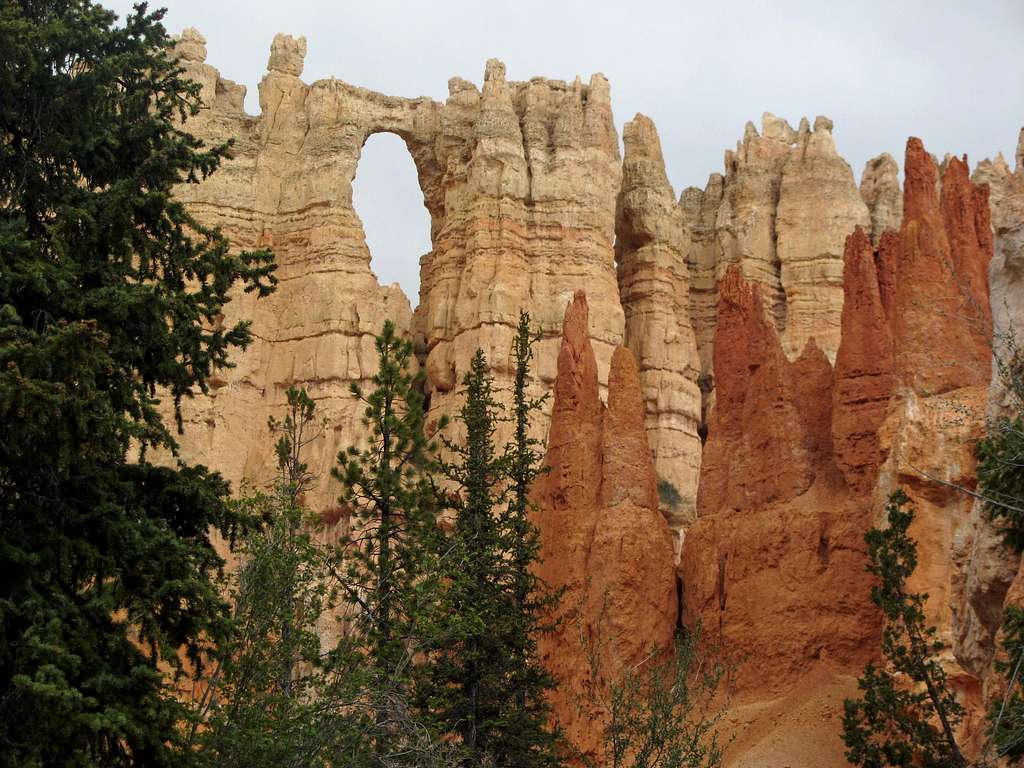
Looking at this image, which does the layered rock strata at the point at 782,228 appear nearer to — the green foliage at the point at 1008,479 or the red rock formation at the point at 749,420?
the red rock formation at the point at 749,420

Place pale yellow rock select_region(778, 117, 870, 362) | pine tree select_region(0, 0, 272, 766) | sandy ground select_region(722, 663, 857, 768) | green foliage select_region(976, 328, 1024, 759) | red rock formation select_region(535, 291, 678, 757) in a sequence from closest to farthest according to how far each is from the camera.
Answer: pine tree select_region(0, 0, 272, 766), green foliage select_region(976, 328, 1024, 759), sandy ground select_region(722, 663, 857, 768), red rock formation select_region(535, 291, 678, 757), pale yellow rock select_region(778, 117, 870, 362)

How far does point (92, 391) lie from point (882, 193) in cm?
6013

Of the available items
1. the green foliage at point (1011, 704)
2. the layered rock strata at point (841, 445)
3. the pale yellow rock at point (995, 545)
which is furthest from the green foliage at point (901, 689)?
the green foliage at point (1011, 704)

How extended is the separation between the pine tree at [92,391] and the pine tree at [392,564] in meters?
3.94

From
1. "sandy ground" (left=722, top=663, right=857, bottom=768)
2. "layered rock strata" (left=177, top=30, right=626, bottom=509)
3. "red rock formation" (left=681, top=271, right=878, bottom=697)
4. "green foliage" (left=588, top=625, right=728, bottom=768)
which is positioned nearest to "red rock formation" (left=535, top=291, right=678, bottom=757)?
"green foliage" (left=588, top=625, right=728, bottom=768)

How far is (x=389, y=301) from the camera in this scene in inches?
2589

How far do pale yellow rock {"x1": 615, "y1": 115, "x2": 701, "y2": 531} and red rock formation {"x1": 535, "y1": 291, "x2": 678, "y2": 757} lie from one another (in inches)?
640

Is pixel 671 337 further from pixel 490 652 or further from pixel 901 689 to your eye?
pixel 490 652

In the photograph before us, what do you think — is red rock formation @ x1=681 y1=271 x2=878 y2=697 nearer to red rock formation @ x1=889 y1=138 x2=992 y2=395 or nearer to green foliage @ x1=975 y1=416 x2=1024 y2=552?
red rock formation @ x1=889 y1=138 x2=992 y2=395

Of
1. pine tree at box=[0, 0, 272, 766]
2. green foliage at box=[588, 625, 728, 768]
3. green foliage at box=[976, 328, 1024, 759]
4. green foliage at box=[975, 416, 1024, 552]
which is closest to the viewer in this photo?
pine tree at box=[0, 0, 272, 766]

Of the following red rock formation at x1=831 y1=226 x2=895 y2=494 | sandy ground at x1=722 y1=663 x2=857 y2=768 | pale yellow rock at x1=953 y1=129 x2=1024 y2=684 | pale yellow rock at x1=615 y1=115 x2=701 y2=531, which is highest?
pale yellow rock at x1=615 y1=115 x2=701 y2=531

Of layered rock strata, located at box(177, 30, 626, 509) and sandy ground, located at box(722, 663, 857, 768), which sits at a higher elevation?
layered rock strata, located at box(177, 30, 626, 509)

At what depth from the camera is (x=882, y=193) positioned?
2854 inches

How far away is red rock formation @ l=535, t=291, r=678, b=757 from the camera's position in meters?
40.4
